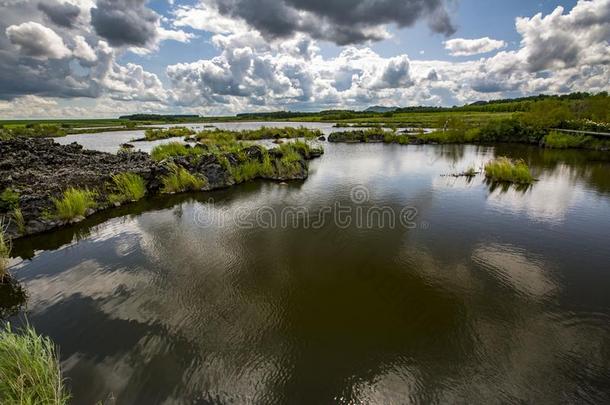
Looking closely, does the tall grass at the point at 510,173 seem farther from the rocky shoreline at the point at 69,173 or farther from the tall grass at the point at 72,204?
the tall grass at the point at 72,204

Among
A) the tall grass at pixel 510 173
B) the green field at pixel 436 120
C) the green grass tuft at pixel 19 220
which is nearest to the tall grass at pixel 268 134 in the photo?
the green field at pixel 436 120

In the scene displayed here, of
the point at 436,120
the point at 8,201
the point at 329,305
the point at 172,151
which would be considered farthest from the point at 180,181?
the point at 436,120

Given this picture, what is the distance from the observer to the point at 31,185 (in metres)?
14.4

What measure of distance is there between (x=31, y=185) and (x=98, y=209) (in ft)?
10.6

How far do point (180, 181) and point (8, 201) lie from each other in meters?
8.27

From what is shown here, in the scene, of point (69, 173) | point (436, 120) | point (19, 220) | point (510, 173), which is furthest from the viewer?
point (436, 120)

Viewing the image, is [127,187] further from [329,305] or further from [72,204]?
[329,305]

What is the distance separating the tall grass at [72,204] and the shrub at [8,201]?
126 centimetres

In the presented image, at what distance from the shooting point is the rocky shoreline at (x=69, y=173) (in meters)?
12.3

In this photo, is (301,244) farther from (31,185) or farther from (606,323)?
(31,185)

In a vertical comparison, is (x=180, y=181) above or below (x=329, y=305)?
above

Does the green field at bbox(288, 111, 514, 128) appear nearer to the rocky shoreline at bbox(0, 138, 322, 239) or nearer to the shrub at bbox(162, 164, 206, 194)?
the rocky shoreline at bbox(0, 138, 322, 239)

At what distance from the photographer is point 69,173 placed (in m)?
16.5

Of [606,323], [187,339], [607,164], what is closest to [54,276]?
[187,339]
